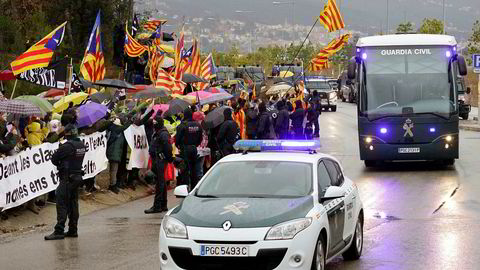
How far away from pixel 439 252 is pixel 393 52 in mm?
12498

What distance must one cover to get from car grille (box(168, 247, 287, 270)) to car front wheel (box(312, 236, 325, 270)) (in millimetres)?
492

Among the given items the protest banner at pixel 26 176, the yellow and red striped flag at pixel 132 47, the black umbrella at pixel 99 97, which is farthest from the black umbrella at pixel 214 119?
the yellow and red striped flag at pixel 132 47

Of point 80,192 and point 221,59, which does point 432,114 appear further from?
point 221,59

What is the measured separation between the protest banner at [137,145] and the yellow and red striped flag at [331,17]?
Result: 37.9ft

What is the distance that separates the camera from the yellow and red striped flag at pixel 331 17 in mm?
30561

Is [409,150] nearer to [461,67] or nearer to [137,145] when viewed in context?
[461,67]

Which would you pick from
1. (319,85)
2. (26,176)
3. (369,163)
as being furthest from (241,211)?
(319,85)

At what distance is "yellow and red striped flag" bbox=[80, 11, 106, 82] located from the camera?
2361cm

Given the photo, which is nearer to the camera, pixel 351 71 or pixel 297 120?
pixel 351 71

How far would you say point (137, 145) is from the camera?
66.2 feet

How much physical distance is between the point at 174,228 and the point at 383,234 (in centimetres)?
527

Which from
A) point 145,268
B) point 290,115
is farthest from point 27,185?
point 290,115

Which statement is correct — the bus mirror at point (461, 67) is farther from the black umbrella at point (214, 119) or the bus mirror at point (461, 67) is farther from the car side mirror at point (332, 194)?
the car side mirror at point (332, 194)

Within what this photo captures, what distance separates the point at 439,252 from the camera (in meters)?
12.7
